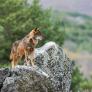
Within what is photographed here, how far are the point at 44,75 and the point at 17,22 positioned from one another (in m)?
19.5

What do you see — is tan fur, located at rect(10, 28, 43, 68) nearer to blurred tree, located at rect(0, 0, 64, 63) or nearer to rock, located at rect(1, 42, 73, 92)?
rock, located at rect(1, 42, 73, 92)

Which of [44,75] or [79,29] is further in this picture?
[79,29]

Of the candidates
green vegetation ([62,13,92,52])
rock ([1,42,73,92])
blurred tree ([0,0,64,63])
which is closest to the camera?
rock ([1,42,73,92])

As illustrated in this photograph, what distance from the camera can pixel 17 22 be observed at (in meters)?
37.7

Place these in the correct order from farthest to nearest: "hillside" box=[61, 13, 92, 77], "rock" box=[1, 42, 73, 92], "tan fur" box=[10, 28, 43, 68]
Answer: "hillside" box=[61, 13, 92, 77], "tan fur" box=[10, 28, 43, 68], "rock" box=[1, 42, 73, 92]

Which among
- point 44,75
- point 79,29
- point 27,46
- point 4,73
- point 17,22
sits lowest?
point 44,75

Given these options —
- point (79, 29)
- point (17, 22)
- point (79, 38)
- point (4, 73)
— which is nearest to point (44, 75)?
point (4, 73)

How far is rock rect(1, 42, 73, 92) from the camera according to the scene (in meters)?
18.0

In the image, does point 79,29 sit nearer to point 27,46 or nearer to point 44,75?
point 27,46

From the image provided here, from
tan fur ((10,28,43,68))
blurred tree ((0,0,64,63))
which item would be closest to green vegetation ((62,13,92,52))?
blurred tree ((0,0,64,63))

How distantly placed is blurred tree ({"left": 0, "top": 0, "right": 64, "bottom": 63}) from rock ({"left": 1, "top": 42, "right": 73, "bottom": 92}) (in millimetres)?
13758

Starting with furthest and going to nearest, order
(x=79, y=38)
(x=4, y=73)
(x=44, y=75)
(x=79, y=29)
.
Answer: (x=79, y=29)
(x=79, y=38)
(x=4, y=73)
(x=44, y=75)

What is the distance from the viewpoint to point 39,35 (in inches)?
749

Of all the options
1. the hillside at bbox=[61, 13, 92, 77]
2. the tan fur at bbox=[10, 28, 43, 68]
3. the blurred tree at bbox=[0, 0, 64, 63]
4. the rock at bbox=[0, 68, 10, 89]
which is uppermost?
the hillside at bbox=[61, 13, 92, 77]
